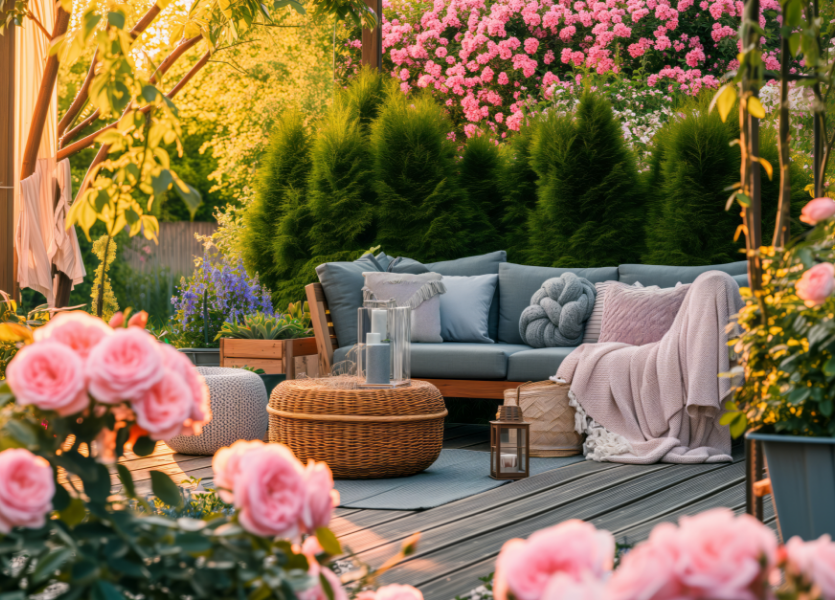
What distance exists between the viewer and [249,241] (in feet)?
18.2

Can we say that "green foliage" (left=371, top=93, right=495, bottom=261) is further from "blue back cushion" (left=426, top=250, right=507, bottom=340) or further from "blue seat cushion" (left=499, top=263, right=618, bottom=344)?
"blue seat cushion" (left=499, top=263, right=618, bottom=344)

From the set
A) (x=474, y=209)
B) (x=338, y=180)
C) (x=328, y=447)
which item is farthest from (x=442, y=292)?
(x=328, y=447)

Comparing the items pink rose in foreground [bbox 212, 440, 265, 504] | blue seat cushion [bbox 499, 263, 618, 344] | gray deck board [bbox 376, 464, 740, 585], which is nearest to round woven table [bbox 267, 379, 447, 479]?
gray deck board [bbox 376, 464, 740, 585]

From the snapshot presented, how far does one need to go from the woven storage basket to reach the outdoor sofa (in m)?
0.22

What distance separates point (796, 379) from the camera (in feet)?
4.56

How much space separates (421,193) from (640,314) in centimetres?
172

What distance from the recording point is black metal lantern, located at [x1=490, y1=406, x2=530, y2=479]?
129 inches

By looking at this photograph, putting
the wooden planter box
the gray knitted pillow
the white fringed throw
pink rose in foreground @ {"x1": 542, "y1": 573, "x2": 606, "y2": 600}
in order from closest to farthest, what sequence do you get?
pink rose in foreground @ {"x1": 542, "y1": 573, "x2": 606, "y2": 600}
the white fringed throw
the gray knitted pillow
the wooden planter box

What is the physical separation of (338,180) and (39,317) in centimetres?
224

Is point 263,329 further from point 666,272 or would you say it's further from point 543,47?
point 543,47

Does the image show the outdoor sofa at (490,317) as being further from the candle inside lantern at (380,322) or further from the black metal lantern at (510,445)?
the candle inside lantern at (380,322)

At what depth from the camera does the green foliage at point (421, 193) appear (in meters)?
5.13

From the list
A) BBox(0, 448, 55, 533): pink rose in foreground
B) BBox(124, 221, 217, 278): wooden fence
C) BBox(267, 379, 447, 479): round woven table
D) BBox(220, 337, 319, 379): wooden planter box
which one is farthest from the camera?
BBox(124, 221, 217, 278): wooden fence

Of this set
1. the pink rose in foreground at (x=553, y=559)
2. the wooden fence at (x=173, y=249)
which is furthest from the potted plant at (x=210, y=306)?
the wooden fence at (x=173, y=249)
